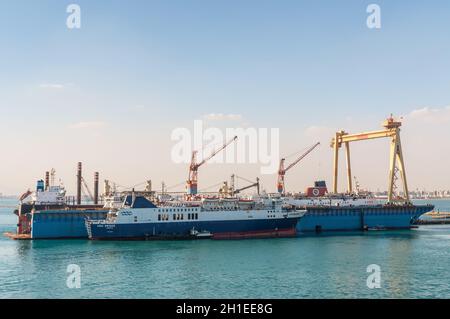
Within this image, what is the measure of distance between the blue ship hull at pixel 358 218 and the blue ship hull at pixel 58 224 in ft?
119

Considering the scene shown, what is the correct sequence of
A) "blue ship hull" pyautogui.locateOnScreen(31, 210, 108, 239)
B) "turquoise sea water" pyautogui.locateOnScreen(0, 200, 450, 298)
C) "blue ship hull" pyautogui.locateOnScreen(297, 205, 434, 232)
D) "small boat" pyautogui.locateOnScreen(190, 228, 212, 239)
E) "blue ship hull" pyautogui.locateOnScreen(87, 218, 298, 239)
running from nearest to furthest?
"turquoise sea water" pyautogui.locateOnScreen(0, 200, 450, 298) → "blue ship hull" pyautogui.locateOnScreen(87, 218, 298, 239) → "small boat" pyautogui.locateOnScreen(190, 228, 212, 239) → "blue ship hull" pyautogui.locateOnScreen(31, 210, 108, 239) → "blue ship hull" pyautogui.locateOnScreen(297, 205, 434, 232)

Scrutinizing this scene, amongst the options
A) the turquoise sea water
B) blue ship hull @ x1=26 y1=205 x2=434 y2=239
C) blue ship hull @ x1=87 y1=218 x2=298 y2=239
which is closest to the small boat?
blue ship hull @ x1=87 y1=218 x2=298 y2=239

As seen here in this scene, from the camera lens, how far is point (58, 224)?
2452 inches

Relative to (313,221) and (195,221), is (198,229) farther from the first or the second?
(313,221)

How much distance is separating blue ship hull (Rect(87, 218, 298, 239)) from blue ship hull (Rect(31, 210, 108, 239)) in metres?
4.53

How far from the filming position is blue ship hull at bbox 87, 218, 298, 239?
5875 centimetres

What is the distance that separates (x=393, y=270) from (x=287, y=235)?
92.8ft

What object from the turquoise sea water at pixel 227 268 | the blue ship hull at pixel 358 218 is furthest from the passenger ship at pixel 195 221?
the blue ship hull at pixel 358 218

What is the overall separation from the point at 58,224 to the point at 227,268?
3498 cm

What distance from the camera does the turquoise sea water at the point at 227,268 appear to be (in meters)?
29.4

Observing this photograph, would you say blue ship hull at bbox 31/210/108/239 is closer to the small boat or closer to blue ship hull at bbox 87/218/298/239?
blue ship hull at bbox 87/218/298/239

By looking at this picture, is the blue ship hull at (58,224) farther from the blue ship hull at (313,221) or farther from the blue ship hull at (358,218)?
the blue ship hull at (358,218)
